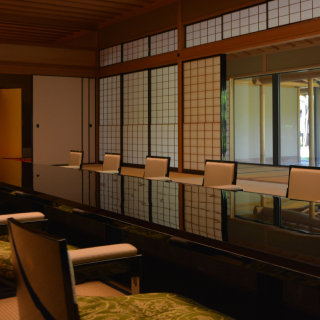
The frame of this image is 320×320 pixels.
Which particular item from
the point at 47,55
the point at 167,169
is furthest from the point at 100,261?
the point at 47,55

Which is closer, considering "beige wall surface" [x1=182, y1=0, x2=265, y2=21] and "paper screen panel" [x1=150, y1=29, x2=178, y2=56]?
"beige wall surface" [x1=182, y1=0, x2=265, y2=21]

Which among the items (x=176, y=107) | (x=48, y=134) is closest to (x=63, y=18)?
(x=48, y=134)

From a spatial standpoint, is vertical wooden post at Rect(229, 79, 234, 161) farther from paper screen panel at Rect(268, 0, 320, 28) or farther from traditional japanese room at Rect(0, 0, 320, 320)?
paper screen panel at Rect(268, 0, 320, 28)

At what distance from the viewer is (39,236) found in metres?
0.71

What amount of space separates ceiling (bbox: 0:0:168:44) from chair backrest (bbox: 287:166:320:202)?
5.03 metres

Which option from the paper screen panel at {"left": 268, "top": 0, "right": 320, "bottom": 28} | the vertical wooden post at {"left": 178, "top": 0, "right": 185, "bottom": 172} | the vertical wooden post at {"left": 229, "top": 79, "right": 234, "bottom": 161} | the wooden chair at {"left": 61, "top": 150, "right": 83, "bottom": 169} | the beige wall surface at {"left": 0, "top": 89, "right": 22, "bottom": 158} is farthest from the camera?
the beige wall surface at {"left": 0, "top": 89, "right": 22, "bottom": 158}

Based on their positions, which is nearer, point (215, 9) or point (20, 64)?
point (215, 9)

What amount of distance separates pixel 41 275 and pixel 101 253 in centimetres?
45

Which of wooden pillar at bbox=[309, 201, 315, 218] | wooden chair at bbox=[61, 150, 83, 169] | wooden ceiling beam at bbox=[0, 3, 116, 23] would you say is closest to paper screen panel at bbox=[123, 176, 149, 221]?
wooden pillar at bbox=[309, 201, 315, 218]

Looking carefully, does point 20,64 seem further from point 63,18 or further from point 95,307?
point 95,307

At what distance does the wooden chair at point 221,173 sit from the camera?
303 cm

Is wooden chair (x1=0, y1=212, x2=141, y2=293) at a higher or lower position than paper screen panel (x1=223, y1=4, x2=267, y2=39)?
lower

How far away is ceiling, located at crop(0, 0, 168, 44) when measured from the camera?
666cm

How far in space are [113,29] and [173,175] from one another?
149 inches
